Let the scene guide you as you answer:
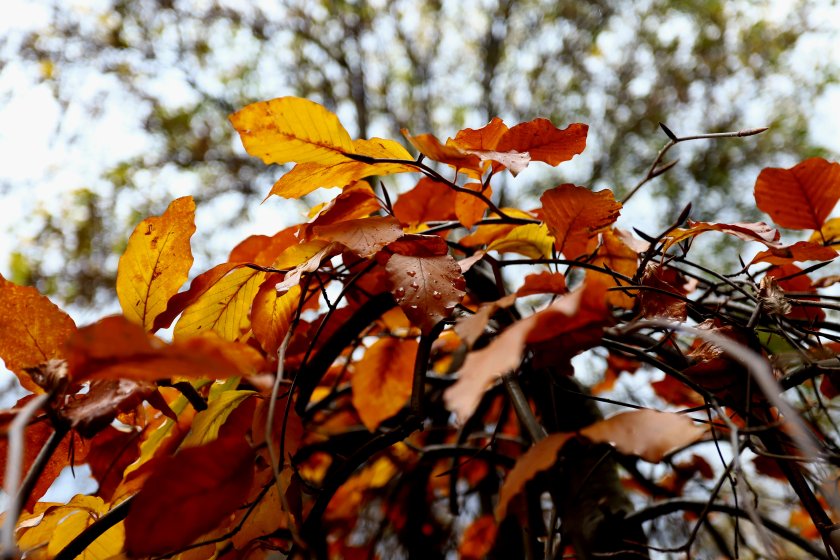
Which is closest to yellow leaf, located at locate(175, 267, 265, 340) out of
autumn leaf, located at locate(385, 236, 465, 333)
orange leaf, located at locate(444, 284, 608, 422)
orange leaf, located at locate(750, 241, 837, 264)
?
autumn leaf, located at locate(385, 236, 465, 333)

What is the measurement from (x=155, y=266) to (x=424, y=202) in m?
Result: 0.23

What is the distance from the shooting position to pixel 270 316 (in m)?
0.40

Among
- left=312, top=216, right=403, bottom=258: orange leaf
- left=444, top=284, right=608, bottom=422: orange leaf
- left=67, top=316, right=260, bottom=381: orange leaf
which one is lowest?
left=444, top=284, right=608, bottom=422: orange leaf

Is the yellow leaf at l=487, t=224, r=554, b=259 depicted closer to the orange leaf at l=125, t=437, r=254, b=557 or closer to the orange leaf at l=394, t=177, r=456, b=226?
the orange leaf at l=394, t=177, r=456, b=226

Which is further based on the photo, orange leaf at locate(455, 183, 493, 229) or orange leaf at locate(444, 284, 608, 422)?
orange leaf at locate(455, 183, 493, 229)

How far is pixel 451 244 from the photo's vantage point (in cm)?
55

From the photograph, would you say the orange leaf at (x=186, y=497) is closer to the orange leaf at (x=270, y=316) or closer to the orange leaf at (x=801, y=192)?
the orange leaf at (x=270, y=316)

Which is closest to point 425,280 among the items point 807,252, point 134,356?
point 134,356

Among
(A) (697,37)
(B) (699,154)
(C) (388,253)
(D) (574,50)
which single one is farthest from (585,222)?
(A) (697,37)

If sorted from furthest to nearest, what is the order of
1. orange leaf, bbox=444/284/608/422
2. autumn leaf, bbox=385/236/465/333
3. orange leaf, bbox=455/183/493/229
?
orange leaf, bbox=455/183/493/229 < autumn leaf, bbox=385/236/465/333 < orange leaf, bbox=444/284/608/422

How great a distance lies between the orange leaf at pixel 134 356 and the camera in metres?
0.22

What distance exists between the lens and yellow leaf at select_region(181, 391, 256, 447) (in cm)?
35

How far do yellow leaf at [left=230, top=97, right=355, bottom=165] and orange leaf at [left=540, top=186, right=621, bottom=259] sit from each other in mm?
148

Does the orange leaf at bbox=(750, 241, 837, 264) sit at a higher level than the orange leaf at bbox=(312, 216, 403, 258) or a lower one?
lower
